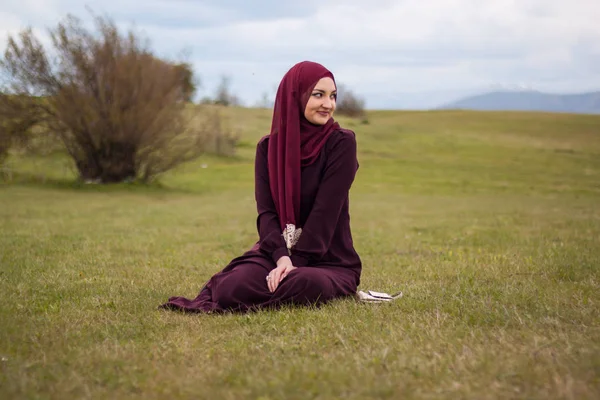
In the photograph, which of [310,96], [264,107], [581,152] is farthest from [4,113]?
[264,107]

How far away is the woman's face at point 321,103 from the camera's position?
571cm

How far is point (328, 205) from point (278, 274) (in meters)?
0.76

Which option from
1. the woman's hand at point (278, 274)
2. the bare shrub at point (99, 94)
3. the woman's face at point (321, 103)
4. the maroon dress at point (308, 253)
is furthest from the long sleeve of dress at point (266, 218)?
the bare shrub at point (99, 94)

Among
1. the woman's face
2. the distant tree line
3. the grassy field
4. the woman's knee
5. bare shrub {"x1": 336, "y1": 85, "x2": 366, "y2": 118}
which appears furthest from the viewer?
bare shrub {"x1": 336, "y1": 85, "x2": 366, "y2": 118}

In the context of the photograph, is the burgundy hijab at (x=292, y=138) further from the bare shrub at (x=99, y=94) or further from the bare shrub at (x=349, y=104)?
the bare shrub at (x=349, y=104)

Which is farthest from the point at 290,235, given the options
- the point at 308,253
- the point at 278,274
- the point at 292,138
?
the point at 292,138

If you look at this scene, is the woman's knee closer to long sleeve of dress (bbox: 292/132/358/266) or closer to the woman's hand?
the woman's hand

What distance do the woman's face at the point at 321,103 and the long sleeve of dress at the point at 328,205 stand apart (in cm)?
27

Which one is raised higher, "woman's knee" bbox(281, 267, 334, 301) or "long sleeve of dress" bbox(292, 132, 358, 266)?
"long sleeve of dress" bbox(292, 132, 358, 266)

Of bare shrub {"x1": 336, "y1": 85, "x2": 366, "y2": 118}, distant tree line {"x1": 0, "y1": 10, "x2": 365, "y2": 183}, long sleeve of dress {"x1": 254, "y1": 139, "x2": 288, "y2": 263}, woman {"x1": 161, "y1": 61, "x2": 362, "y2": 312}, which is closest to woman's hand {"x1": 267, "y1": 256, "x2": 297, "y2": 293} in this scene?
woman {"x1": 161, "y1": 61, "x2": 362, "y2": 312}

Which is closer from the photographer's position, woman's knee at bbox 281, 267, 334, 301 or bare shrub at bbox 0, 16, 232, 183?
woman's knee at bbox 281, 267, 334, 301

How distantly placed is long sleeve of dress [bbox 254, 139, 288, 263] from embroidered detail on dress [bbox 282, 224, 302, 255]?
0.04m

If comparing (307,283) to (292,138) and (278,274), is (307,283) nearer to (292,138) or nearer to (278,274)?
(278,274)

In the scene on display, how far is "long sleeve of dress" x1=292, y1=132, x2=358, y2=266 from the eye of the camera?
5707 mm
